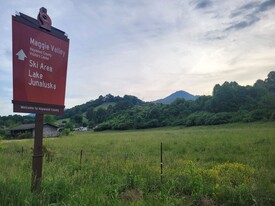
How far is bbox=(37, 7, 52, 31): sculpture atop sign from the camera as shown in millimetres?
5852

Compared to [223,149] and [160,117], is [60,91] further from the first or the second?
[160,117]

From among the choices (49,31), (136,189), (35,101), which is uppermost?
(49,31)

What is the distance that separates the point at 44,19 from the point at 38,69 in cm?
106

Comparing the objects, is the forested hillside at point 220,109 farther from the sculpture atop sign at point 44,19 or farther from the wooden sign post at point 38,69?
the sculpture atop sign at point 44,19

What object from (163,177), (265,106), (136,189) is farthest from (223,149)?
(265,106)

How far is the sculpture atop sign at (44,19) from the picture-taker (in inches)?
230

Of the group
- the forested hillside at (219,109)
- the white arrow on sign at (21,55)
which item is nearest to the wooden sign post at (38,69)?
the white arrow on sign at (21,55)

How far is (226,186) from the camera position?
674 centimetres

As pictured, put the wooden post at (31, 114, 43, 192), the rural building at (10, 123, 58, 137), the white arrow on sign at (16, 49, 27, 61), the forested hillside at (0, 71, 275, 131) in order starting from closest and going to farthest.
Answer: the white arrow on sign at (16, 49, 27, 61), the wooden post at (31, 114, 43, 192), the forested hillside at (0, 71, 275, 131), the rural building at (10, 123, 58, 137)

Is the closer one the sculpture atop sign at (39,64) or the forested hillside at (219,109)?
the sculpture atop sign at (39,64)

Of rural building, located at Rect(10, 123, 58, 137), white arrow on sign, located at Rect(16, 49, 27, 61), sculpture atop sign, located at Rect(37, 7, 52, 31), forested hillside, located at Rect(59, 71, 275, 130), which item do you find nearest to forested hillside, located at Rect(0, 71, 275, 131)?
forested hillside, located at Rect(59, 71, 275, 130)

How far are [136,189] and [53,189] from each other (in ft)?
6.38

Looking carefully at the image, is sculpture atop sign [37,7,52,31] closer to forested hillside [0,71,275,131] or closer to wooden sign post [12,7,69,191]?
wooden sign post [12,7,69,191]

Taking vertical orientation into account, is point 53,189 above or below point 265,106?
below
